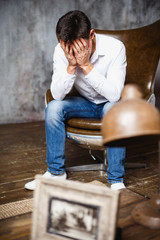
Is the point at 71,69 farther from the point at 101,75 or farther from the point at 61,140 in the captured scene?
the point at 61,140

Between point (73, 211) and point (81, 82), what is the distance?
1354 mm

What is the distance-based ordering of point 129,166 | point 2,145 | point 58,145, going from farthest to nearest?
point 2,145 → point 129,166 → point 58,145

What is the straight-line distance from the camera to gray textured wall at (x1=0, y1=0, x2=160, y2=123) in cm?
392

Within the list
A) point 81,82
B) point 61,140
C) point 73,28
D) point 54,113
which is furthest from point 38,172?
point 73,28

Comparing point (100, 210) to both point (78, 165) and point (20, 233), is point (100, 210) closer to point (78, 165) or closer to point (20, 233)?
point (20, 233)

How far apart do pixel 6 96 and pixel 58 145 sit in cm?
255

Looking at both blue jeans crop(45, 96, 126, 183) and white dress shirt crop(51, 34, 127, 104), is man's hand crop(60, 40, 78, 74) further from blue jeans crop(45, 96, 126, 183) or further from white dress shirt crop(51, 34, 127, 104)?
blue jeans crop(45, 96, 126, 183)

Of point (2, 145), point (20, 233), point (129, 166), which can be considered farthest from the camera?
point (2, 145)

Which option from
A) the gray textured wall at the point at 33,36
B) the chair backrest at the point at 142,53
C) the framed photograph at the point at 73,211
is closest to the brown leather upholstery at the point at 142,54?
the chair backrest at the point at 142,53

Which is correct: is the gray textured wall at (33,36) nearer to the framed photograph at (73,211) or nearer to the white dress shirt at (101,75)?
the white dress shirt at (101,75)

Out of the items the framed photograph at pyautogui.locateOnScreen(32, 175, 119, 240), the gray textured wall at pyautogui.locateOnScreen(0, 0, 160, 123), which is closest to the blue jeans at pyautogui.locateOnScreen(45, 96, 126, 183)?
the framed photograph at pyautogui.locateOnScreen(32, 175, 119, 240)

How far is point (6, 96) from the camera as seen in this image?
4043 millimetres

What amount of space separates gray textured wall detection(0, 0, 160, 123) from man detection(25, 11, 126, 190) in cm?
229

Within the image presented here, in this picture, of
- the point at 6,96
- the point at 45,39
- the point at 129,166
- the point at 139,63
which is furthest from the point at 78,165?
the point at 45,39
